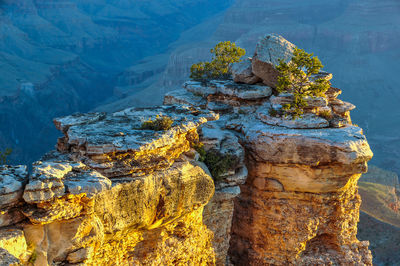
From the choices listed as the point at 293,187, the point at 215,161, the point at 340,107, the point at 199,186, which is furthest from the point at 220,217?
the point at 340,107

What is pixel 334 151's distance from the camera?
15.9 metres

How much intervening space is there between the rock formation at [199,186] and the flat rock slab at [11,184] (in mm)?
24

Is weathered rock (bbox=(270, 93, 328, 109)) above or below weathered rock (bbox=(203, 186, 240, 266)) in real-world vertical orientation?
above

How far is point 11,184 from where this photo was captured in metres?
9.43

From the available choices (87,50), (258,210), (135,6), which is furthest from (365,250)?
(135,6)

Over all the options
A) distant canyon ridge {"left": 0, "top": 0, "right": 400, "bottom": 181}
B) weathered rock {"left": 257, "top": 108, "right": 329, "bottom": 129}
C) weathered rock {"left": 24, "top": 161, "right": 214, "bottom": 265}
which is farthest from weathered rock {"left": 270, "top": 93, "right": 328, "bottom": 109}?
distant canyon ridge {"left": 0, "top": 0, "right": 400, "bottom": 181}

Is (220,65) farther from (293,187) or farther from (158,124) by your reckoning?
(158,124)

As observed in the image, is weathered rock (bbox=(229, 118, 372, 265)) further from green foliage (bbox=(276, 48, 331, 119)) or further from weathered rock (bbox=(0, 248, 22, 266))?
weathered rock (bbox=(0, 248, 22, 266))

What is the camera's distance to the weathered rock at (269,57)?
20.5 meters

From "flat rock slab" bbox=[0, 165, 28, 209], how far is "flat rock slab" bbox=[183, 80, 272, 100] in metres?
12.9

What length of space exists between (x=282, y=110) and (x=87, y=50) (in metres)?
146

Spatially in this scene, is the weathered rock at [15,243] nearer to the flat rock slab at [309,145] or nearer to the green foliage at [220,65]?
the flat rock slab at [309,145]

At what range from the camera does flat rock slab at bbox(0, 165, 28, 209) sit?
30.4ft

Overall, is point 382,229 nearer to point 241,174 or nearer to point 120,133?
point 241,174
